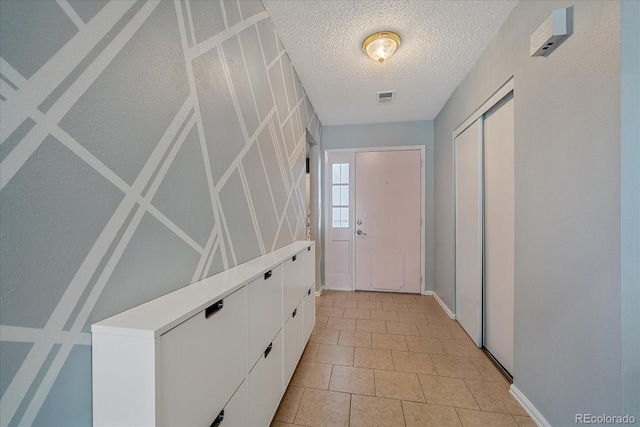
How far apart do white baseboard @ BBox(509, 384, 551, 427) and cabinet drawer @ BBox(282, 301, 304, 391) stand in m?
1.45

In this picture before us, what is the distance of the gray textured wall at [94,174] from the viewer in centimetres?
51

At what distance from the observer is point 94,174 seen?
65 centimetres

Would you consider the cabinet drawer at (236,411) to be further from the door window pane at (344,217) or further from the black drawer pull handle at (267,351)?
the door window pane at (344,217)

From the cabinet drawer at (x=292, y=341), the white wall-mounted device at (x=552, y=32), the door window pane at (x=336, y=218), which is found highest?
the white wall-mounted device at (x=552, y=32)

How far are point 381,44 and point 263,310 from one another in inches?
81.0

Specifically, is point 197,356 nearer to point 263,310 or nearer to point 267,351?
point 263,310

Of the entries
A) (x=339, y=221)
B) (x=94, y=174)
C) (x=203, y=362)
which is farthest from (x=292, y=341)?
(x=339, y=221)

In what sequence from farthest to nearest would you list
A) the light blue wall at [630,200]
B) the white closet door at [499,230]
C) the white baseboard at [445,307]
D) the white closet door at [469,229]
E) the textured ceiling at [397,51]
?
the white baseboard at [445,307]
the white closet door at [469,229]
the white closet door at [499,230]
the textured ceiling at [397,51]
the light blue wall at [630,200]

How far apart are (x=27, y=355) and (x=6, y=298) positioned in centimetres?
13

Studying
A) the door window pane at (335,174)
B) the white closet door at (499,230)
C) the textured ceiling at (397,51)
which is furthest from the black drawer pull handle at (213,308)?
the door window pane at (335,174)

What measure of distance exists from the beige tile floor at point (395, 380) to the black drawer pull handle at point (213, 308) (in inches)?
40.8

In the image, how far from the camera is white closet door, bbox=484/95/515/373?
186 centimetres

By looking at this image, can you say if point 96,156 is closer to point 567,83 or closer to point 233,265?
point 233,265

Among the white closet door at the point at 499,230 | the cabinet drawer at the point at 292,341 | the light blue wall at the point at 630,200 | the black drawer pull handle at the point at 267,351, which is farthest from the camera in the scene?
the white closet door at the point at 499,230
